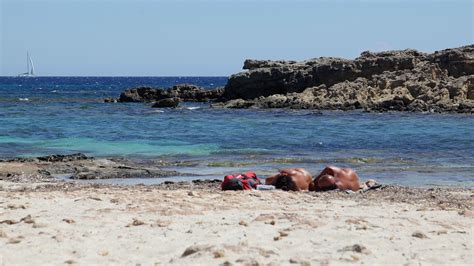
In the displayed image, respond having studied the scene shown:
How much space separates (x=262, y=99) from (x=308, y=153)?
31017 millimetres

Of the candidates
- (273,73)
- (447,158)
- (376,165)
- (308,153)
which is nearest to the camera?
(376,165)

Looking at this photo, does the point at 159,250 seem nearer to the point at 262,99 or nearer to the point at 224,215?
the point at 224,215

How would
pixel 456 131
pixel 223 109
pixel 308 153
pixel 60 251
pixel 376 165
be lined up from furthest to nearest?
pixel 223 109
pixel 456 131
pixel 308 153
pixel 376 165
pixel 60 251

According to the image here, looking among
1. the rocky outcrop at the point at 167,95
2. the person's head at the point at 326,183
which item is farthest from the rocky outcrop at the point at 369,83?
the person's head at the point at 326,183

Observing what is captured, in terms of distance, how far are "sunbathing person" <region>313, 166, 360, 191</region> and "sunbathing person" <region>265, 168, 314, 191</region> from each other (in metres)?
0.16

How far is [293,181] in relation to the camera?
13148 mm

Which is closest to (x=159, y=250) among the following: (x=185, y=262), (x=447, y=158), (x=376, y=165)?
(x=185, y=262)

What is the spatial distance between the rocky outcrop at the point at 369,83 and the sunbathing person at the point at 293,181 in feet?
97.7

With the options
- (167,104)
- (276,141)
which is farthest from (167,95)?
(276,141)

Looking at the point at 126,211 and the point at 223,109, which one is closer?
the point at 126,211

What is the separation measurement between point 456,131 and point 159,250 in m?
24.4

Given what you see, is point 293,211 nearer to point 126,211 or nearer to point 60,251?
point 126,211

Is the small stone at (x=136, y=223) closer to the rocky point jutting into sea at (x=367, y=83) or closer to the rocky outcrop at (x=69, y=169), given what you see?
the rocky outcrop at (x=69, y=169)

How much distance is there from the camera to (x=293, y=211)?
10211 mm
